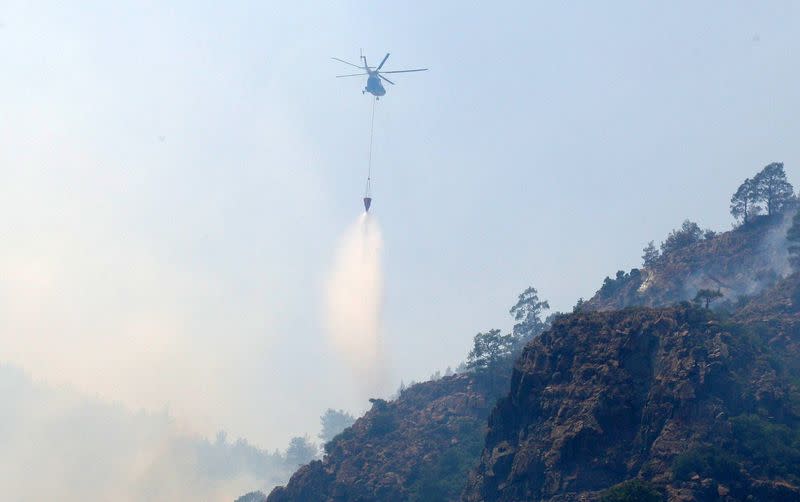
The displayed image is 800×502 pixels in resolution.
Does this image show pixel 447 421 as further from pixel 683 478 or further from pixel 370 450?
pixel 683 478

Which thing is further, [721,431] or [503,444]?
[503,444]

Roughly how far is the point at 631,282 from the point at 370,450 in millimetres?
73456

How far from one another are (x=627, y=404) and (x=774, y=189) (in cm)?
9884

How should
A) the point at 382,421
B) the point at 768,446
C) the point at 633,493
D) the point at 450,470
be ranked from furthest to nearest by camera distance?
1. the point at 382,421
2. the point at 450,470
3. the point at 768,446
4. the point at 633,493

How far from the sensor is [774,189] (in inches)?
6599

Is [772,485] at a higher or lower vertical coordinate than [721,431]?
lower

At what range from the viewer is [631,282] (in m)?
174

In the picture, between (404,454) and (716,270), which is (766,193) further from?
(404,454)

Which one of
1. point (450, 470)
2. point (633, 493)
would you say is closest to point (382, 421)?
point (450, 470)

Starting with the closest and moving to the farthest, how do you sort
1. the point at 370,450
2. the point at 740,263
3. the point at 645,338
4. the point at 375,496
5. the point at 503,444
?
1. the point at 645,338
2. the point at 503,444
3. the point at 375,496
4. the point at 370,450
5. the point at 740,263

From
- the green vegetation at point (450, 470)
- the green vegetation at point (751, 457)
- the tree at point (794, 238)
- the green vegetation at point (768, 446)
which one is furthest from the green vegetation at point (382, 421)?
the tree at point (794, 238)

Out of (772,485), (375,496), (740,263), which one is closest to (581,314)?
(772,485)

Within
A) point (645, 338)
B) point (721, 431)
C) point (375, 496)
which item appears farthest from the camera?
point (375, 496)

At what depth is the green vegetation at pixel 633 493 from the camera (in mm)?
75875
